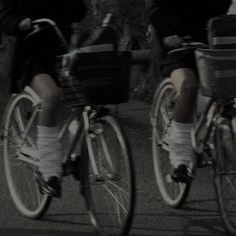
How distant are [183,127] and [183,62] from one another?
0.43 m

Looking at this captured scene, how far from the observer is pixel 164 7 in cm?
495

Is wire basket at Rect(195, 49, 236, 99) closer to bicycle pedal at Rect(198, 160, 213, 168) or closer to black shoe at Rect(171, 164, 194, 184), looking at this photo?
bicycle pedal at Rect(198, 160, 213, 168)

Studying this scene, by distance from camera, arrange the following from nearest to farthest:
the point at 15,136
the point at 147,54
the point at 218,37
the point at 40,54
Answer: the point at 218,37 < the point at 40,54 < the point at 15,136 < the point at 147,54

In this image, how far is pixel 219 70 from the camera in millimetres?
4410

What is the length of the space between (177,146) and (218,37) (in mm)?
825

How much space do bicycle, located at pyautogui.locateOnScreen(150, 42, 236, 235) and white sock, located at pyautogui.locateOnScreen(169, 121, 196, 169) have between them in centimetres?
4

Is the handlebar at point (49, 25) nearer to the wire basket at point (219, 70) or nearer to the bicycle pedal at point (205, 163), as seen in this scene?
the wire basket at point (219, 70)

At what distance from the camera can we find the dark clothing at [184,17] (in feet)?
16.0

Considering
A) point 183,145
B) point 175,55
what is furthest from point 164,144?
point 175,55

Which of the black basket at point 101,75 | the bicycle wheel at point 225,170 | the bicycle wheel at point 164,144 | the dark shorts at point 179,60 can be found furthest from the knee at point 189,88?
the black basket at point 101,75

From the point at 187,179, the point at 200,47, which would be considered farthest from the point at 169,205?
the point at 200,47

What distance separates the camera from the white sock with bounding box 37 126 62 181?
475cm

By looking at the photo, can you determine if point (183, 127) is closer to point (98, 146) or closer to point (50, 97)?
point (98, 146)

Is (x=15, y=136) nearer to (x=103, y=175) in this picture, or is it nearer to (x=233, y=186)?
(x=103, y=175)
